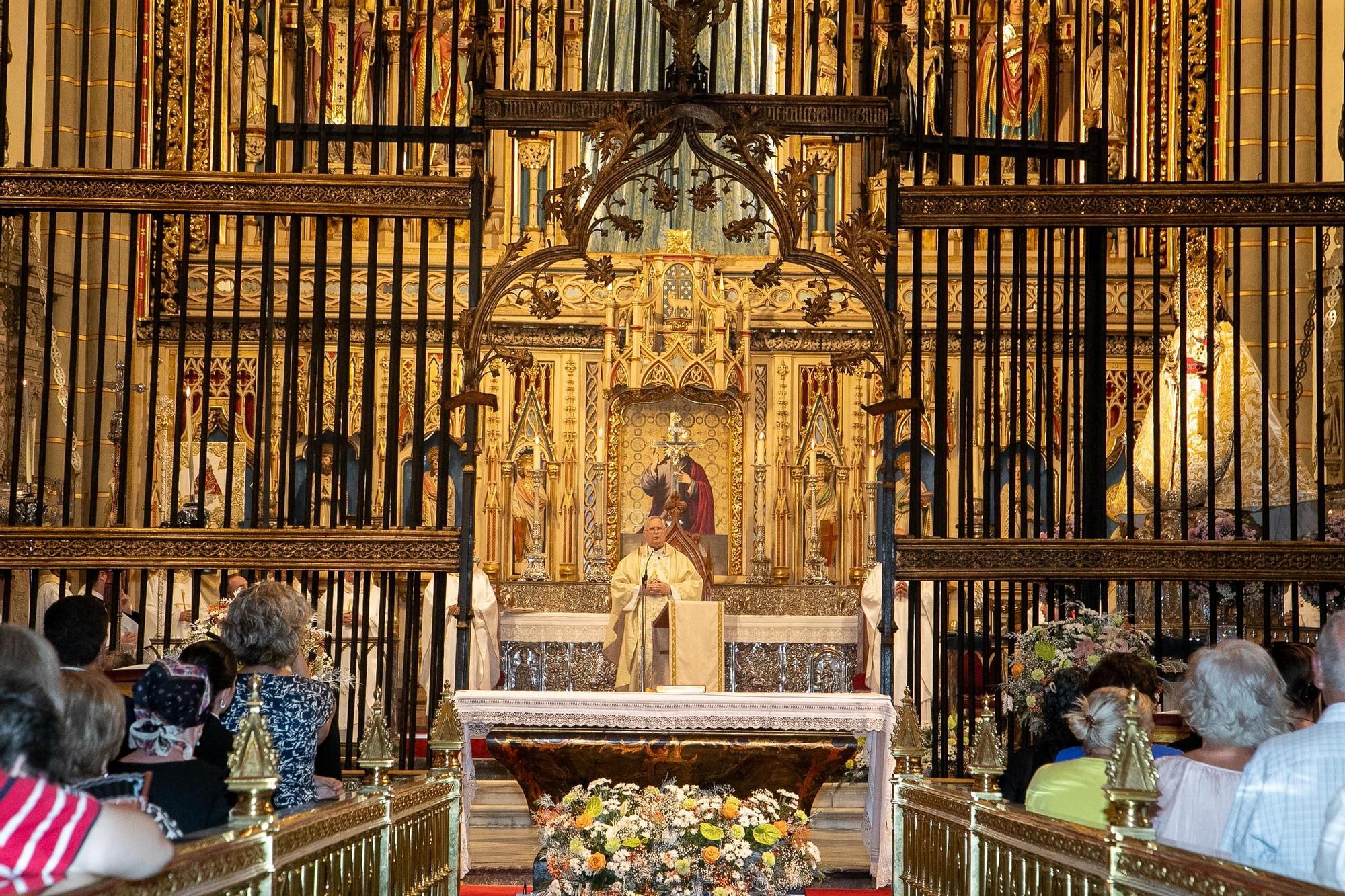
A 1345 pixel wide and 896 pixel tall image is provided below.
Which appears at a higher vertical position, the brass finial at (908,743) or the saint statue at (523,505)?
the saint statue at (523,505)

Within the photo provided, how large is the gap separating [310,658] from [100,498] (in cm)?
585

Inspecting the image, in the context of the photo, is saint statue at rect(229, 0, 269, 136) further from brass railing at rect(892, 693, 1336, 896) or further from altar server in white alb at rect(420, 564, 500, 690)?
brass railing at rect(892, 693, 1336, 896)

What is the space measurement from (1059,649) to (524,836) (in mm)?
5077

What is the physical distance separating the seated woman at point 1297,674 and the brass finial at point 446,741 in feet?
11.0

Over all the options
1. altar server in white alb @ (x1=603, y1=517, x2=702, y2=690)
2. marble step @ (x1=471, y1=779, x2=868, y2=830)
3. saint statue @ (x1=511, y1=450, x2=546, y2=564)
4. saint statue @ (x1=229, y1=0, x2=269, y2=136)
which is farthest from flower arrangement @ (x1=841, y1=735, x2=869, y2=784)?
saint statue @ (x1=229, y1=0, x2=269, y2=136)

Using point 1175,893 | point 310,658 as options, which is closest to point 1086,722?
point 1175,893

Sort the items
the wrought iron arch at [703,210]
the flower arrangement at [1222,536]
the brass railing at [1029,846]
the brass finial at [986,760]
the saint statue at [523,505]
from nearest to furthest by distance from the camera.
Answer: the brass railing at [1029,846]
the brass finial at [986,760]
the wrought iron arch at [703,210]
the flower arrangement at [1222,536]
the saint statue at [523,505]

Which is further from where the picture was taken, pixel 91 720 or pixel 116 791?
pixel 116 791

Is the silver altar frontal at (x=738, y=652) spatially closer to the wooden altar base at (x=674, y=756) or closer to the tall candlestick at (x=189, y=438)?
the tall candlestick at (x=189, y=438)

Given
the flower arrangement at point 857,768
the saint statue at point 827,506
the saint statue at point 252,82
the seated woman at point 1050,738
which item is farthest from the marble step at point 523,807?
the saint statue at point 252,82

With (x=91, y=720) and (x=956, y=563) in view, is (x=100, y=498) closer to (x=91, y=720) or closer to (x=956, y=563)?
(x=956, y=563)

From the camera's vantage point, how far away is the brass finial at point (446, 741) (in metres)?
7.00

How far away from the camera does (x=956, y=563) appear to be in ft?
24.5

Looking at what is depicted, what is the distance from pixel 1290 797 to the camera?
3609 millimetres
